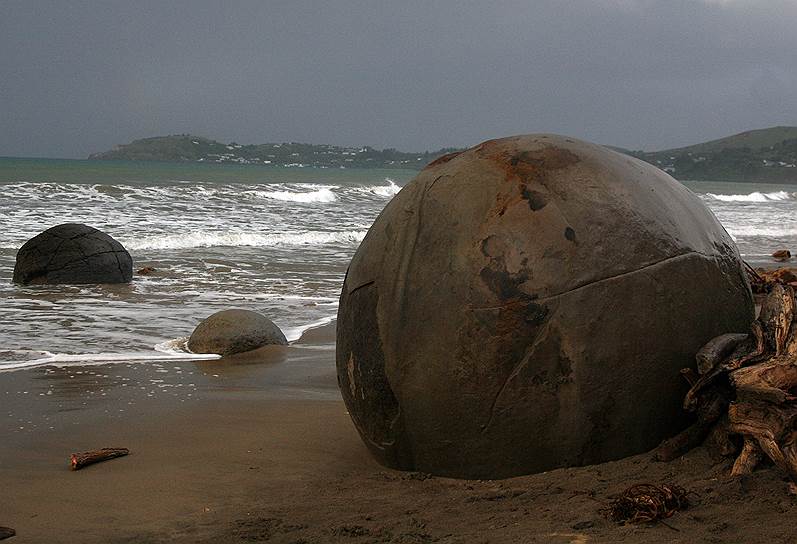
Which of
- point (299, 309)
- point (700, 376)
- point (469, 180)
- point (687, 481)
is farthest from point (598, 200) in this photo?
point (299, 309)

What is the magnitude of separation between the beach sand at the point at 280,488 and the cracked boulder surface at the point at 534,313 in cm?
20

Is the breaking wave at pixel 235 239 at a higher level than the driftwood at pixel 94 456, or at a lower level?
lower

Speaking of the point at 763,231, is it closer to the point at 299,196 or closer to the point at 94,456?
the point at 299,196

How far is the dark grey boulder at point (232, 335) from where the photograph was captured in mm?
8664

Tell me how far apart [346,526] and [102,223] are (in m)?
19.8

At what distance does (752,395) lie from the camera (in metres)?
3.91

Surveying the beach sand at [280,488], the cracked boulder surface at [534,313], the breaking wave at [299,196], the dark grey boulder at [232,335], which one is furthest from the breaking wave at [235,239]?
the cracked boulder surface at [534,313]

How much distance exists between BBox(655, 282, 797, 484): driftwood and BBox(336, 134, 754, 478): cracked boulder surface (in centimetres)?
10

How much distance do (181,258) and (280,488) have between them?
1310 centimetres

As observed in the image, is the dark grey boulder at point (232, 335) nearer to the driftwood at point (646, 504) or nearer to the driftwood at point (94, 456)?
the driftwood at point (94, 456)

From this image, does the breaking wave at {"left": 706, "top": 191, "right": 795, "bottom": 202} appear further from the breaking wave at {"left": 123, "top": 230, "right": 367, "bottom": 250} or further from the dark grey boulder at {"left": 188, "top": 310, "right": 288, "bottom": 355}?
the dark grey boulder at {"left": 188, "top": 310, "right": 288, "bottom": 355}

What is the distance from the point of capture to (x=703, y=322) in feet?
14.0

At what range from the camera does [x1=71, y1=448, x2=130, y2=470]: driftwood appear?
16.6ft

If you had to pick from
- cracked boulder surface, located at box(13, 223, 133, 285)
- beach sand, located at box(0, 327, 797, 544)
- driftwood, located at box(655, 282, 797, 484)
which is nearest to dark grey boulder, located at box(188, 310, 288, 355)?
beach sand, located at box(0, 327, 797, 544)
